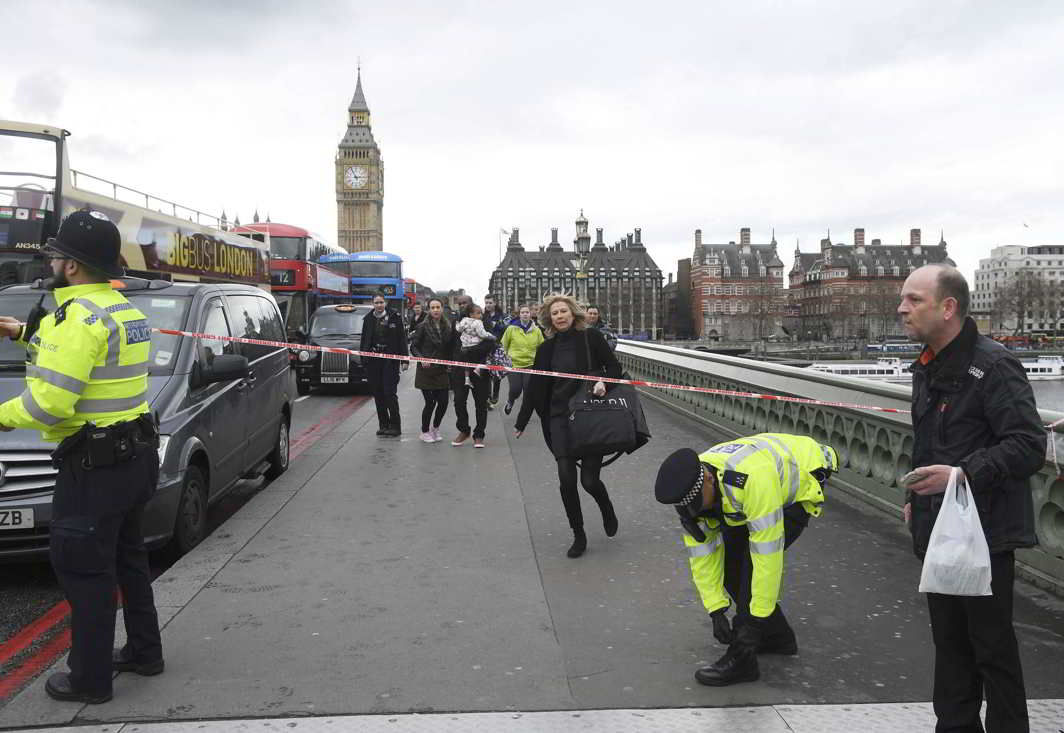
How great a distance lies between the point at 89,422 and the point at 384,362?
7.60 m

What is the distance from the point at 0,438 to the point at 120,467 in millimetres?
2029

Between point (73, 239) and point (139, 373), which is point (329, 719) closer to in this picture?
point (139, 373)

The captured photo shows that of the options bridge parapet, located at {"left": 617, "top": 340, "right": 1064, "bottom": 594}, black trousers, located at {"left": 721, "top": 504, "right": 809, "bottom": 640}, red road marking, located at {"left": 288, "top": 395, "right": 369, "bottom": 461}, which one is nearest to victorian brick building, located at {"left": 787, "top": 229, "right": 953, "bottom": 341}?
red road marking, located at {"left": 288, "top": 395, "right": 369, "bottom": 461}

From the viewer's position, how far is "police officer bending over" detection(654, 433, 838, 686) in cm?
354

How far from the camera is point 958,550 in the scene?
268 centimetres

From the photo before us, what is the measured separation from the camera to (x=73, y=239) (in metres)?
3.42

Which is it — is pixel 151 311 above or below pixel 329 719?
above

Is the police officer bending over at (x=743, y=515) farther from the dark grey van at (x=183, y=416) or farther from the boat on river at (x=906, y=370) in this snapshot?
the boat on river at (x=906, y=370)

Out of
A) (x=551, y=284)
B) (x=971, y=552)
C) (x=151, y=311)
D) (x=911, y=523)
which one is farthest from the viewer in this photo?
(x=551, y=284)

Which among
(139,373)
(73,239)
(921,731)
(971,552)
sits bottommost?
(921,731)

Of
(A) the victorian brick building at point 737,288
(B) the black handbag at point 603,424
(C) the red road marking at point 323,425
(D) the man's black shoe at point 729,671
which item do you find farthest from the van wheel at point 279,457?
(A) the victorian brick building at point 737,288

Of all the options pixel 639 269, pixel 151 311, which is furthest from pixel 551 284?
pixel 151 311

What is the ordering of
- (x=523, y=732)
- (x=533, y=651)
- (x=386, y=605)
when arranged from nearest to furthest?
(x=523, y=732)
(x=533, y=651)
(x=386, y=605)

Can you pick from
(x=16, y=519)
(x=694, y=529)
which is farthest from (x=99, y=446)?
(x=694, y=529)
